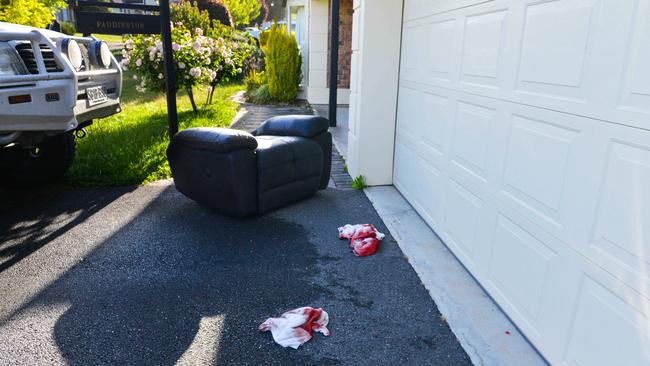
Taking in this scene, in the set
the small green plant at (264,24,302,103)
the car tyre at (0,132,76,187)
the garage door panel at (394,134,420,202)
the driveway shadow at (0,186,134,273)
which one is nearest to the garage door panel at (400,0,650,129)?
the garage door panel at (394,134,420,202)

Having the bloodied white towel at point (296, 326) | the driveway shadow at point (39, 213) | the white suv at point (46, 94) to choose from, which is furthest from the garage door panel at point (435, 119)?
the driveway shadow at point (39, 213)

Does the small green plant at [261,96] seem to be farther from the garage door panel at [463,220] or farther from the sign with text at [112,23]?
the garage door panel at [463,220]

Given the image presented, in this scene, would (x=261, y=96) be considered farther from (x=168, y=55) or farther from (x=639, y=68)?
(x=639, y=68)

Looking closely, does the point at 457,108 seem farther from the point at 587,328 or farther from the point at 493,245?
the point at 587,328

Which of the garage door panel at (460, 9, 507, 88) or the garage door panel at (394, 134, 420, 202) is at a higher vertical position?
the garage door panel at (460, 9, 507, 88)

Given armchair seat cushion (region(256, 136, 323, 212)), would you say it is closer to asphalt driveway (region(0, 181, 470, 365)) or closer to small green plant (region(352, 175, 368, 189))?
asphalt driveway (region(0, 181, 470, 365))

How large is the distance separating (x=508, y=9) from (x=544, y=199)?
1.15 m

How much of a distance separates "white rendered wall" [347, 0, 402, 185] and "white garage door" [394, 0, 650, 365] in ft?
4.03

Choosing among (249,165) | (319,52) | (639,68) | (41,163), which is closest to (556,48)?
(639,68)

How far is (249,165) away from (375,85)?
5.97 feet

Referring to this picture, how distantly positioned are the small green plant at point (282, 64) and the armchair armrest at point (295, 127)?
22.1ft

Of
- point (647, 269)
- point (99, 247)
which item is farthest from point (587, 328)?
point (99, 247)

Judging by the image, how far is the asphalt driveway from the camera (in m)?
2.40

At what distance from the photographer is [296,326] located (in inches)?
100
